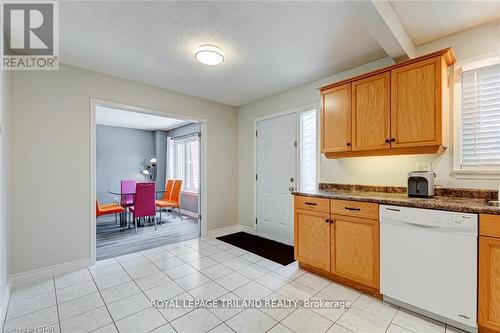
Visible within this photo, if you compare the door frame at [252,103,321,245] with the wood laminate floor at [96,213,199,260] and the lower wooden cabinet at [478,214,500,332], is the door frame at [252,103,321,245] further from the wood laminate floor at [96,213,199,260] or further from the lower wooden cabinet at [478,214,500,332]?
the lower wooden cabinet at [478,214,500,332]

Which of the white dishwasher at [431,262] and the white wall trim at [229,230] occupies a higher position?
the white dishwasher at [431,262]

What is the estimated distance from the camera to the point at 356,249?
2148 millimetres

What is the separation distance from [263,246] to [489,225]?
259 centimetres

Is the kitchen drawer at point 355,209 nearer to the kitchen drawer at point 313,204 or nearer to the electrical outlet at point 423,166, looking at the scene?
the kitchen drawer at point 313,204

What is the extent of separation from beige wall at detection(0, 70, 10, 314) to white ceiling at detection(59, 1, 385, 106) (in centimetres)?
73

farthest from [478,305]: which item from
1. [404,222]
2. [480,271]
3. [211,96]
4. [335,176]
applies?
[211,96]

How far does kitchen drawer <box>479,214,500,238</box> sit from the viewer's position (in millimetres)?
1475

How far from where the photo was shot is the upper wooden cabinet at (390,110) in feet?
6.56

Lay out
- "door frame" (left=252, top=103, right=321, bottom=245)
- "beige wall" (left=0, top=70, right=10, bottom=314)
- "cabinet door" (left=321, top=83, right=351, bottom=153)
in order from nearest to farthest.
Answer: "beige wall" (left=0, top=70, right=10, bottom=314) < "cabinet door" (left=321, top=83, right=351, bottom=153) < "door frame" (left=252, top=103, right=321, bottom=245)

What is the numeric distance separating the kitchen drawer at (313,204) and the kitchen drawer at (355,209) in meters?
0.08

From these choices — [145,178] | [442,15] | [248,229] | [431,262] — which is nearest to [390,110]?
[442,15]

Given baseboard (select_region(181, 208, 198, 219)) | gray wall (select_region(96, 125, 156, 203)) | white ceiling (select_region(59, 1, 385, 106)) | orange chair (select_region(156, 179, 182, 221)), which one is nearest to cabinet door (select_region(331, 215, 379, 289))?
white ceiling (select_region(59, 1, 385, 106))


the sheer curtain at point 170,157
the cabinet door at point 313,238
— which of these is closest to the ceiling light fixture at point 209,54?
the cabinet door at point 313,238

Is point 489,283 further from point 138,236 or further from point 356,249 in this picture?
point 138,236
